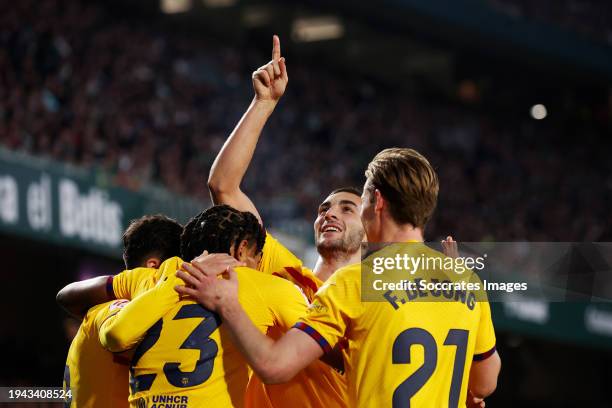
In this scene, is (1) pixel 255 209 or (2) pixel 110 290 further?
(1) pixel 255 209

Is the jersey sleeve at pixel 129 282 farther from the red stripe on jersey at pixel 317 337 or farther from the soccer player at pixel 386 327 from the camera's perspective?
the red stripe on jersey at pixel 317 337

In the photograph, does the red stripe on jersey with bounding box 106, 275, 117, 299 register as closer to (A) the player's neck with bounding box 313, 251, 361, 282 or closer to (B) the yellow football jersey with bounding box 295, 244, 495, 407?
(B) the yellow football jersey with bounding box 295, 244, 495, 407

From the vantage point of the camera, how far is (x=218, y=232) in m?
3.46

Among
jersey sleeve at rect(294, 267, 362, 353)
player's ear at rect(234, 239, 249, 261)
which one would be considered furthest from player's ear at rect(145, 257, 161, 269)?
jersey sleeve at rect(294, 267, 362, 353)

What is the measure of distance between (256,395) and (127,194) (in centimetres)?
776

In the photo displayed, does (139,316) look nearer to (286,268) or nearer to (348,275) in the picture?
(348,275)

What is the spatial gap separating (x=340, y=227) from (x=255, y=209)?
1.45ft

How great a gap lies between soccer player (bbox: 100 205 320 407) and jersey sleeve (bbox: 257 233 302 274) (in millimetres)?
987

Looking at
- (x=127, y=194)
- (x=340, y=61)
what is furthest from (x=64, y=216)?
(x=340, y=61)

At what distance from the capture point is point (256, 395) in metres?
3.91

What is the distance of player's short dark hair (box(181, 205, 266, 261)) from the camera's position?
3463mm

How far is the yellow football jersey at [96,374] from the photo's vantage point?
152 inches

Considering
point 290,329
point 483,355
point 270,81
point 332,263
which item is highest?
point 270,81

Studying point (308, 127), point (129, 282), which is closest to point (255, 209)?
point (129, 282)
